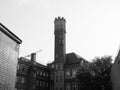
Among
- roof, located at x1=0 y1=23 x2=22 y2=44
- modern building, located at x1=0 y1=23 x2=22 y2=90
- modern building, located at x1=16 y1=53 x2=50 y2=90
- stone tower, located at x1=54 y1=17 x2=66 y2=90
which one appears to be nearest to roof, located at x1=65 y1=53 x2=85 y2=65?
stone tower, located at x1=54 y1=17 x2=66 y2=90

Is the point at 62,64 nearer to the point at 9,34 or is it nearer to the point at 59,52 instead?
the point at 59,52

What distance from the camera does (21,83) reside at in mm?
46906

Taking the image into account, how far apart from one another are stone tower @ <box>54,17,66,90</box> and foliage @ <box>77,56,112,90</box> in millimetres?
11563

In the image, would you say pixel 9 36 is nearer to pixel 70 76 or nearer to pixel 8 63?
pixel 8 63

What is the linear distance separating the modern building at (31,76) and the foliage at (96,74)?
532 inches

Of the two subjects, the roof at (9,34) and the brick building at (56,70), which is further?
the brick building at (56,70)

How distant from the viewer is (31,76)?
49625 mm

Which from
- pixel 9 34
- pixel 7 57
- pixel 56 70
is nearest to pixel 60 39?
pixel 56 70

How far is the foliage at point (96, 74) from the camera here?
40062 mm

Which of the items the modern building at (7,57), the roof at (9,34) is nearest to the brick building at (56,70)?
the roof at (9,34)

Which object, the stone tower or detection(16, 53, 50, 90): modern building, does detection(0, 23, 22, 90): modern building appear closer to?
detection(16, 53, 50, 90): modern building

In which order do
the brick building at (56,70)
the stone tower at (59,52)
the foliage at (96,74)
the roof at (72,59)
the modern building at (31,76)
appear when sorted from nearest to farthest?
1. the foliage at (96,74)
2. the modern building at (31,76)
3. the brick building at (56,70)
4. the roof at (72,59)
5. the stone tower at (59,52)

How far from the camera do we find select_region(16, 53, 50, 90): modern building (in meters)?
47.0

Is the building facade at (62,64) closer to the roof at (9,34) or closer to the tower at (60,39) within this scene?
the tower at (60,39)
